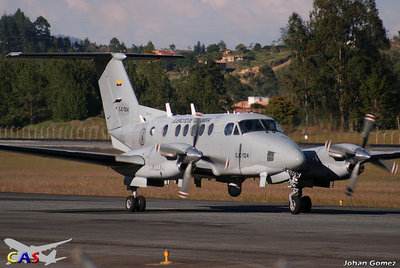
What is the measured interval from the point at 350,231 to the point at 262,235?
2.48 metres

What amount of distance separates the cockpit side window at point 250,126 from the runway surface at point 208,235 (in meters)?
2.94

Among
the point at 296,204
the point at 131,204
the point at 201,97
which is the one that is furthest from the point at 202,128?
the point at 201,97

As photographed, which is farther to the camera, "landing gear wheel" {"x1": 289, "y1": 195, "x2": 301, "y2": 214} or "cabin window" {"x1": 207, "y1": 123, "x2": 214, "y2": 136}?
"cabin window" {"x1": 207, "y1": 123, "x2": 214, "y2": 136}

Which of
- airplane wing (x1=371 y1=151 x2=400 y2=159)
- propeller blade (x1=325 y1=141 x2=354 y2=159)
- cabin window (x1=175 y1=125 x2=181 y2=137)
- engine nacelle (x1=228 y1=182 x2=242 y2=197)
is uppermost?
cabin window (x1=175 y1=125 x2=181 y2=137)

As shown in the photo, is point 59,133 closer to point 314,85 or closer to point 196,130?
point 314,85

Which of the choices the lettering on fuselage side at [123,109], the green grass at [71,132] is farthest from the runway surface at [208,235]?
the green grass at [71,132]

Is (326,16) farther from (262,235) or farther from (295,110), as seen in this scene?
(262,235)

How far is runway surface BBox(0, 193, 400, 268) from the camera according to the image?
1260 cm

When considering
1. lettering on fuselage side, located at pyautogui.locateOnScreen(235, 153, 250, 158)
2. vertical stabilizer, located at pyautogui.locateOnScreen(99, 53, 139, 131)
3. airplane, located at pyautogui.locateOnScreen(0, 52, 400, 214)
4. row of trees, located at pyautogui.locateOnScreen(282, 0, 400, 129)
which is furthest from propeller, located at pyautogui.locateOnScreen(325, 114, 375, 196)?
row of trees, located at pyautogui.locateOnScreen(282, 0, 400, 129)

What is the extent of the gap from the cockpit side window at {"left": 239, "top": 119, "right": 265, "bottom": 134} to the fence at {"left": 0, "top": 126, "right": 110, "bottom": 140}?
33937 mm

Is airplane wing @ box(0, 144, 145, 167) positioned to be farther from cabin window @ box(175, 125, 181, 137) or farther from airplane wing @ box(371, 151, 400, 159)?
airplane wing @ box(371, 151, 400, 159)

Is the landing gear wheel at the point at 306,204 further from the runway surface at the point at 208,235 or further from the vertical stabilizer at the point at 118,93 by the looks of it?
the vertical stabilizer at the point at 118,93

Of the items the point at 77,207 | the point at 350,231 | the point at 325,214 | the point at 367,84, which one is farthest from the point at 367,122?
the point at 367,84

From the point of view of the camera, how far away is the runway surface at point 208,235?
12.6m
